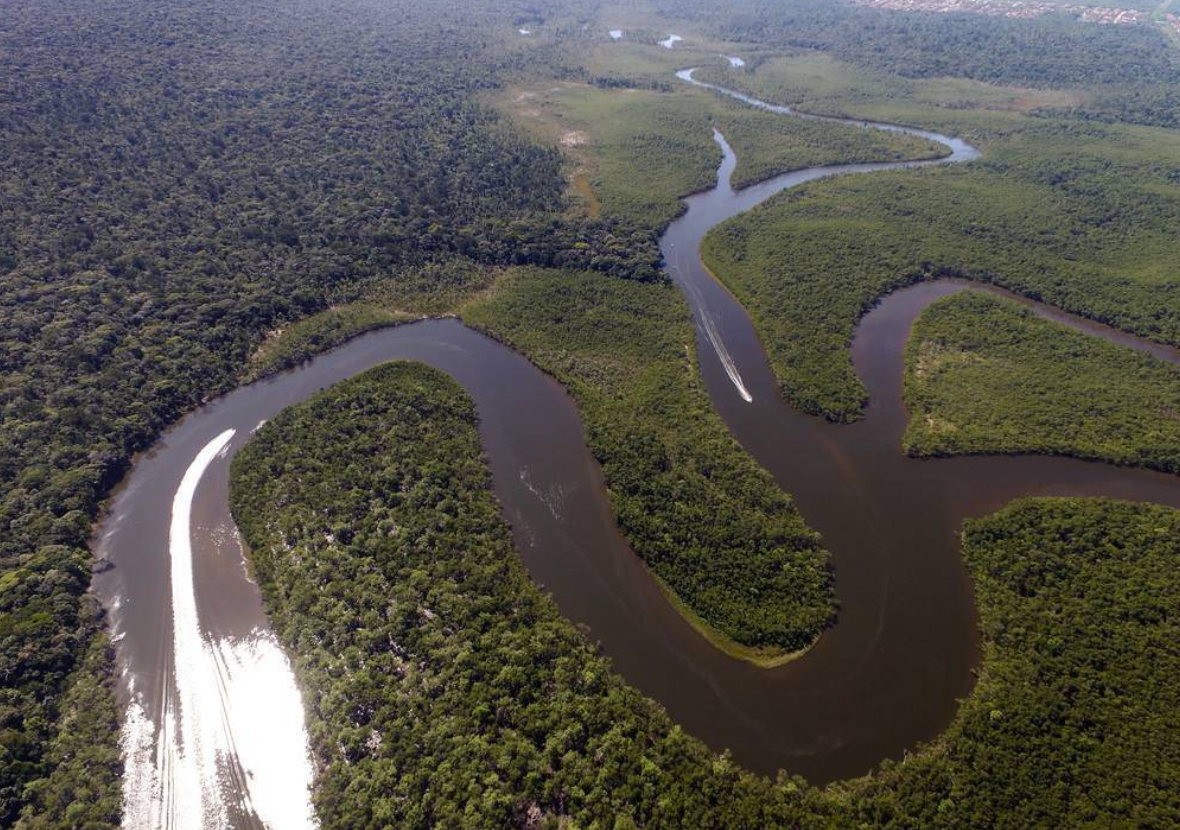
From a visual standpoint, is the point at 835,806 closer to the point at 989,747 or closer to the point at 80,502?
the point at 989,747

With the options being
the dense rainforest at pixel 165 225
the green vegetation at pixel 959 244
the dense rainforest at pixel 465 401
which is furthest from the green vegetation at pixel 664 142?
the green vegetation at pixel 959 244

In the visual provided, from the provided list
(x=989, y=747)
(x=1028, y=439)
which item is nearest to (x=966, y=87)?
(x=1028, y=439)

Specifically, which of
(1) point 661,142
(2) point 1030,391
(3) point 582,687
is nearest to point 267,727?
(3) point 582,687

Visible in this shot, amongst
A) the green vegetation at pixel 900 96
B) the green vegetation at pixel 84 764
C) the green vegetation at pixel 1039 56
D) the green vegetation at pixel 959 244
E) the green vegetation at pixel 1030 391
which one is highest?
the green vegetation at pixel 1039 56

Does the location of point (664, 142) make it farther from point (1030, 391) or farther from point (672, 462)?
point (672, 462)

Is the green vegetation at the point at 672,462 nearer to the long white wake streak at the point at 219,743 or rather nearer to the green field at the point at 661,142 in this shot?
the green field at the point at 661,142

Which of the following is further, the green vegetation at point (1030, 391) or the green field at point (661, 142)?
the green field at point (661, 142)

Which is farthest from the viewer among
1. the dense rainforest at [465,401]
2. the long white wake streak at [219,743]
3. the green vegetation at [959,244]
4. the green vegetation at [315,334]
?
the green vegetation at [959,244]

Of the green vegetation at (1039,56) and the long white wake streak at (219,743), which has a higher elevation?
the green vegetation at (1039,56)
